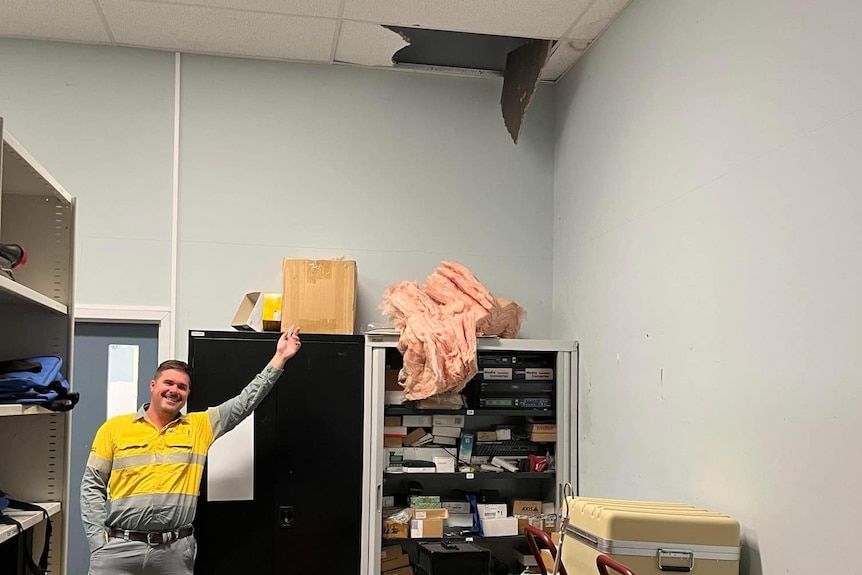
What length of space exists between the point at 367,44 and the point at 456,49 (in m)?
0.51

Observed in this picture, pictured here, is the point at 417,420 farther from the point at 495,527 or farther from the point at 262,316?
the point at 262,316

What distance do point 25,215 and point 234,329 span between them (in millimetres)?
1476

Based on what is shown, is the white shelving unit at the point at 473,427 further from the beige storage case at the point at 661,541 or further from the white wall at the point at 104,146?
the beige storage case at the point at 661,541

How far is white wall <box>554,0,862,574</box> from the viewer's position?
2227 mm

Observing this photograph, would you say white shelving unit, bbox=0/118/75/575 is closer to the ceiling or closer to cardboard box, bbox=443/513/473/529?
the ceiling

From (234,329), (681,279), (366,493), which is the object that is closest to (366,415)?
(366,493)

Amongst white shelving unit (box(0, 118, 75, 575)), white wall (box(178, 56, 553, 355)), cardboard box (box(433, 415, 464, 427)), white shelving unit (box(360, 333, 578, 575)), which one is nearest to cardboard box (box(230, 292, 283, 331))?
white wall (box(178, 56, 553, 355))

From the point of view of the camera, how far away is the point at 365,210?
451 cm

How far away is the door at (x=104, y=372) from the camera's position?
423 centimetres

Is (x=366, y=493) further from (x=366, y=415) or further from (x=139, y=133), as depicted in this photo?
(x=139, y=133)

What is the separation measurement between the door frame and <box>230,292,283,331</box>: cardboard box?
0.37 metres

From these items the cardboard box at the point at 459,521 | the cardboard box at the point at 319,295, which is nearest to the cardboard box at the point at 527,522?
the cardboard box at the point at 459,521

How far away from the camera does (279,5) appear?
381 centimetres

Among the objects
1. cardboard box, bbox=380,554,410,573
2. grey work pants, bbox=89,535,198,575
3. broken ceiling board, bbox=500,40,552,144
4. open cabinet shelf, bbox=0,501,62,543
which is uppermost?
broken ceiling board, bbox=500,40,552,144
